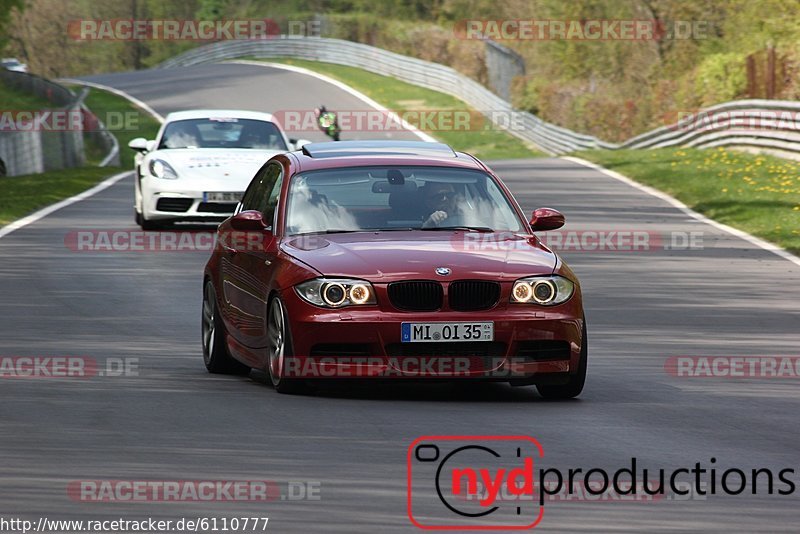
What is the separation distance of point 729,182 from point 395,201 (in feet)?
68.7

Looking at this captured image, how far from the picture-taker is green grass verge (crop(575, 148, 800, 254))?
2541 centimetres

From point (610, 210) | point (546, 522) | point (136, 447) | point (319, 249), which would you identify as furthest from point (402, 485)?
point (610, 210)

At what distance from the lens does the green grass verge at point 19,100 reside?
65875 millimetres

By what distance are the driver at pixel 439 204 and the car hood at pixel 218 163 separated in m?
11.0

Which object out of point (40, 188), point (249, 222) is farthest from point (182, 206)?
point (249, 222)

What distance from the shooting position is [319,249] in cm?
1085

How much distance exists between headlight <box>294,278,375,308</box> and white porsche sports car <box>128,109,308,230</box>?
11848mm

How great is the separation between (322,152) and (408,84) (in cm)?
6197

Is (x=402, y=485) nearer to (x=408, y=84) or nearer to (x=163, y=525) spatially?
(x=163, y=525)

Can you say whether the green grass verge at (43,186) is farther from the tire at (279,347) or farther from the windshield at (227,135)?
the tire at (279,347)

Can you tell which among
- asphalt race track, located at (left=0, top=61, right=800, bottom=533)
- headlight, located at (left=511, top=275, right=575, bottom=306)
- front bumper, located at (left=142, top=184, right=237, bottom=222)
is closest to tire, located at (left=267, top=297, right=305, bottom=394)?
asphalt race track, located at (left=0, top=61, right=800, bottom=533)

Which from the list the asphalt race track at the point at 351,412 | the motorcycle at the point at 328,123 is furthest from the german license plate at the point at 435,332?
the motorcycle at the point at 328,123

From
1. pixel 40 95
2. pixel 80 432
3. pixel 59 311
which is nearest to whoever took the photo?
pixel 80 432

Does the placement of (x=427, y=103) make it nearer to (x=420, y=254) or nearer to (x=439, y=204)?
(x=439, y=204)
